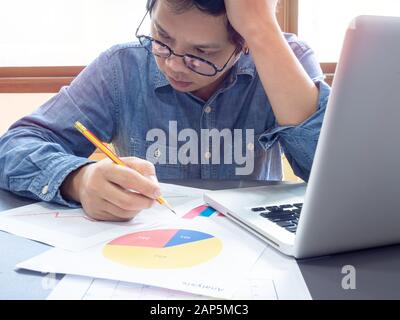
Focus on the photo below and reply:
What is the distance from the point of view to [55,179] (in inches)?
27.5

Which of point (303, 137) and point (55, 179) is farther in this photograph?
point (303, 137)

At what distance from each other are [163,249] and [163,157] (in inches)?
21.8

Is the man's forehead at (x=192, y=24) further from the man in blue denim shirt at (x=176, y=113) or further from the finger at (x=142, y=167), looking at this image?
the finger at (x=142, y=167)

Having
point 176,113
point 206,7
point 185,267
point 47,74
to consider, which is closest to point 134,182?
point 185,267

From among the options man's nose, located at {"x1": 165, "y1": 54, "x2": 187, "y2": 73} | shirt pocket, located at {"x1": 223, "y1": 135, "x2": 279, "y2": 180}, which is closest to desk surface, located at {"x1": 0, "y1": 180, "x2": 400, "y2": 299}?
man's nose, located at {"x1": 165, "y1": 54, "x2": 187, "y2": 73}

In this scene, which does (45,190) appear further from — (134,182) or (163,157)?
(163,157)

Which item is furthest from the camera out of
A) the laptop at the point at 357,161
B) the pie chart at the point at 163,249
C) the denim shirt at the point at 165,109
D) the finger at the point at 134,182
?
the denim shirt at the point at 165,109

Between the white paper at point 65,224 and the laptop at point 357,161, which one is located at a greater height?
the laptop at point 357,161

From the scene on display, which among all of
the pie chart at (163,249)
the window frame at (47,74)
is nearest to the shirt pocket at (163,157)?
the pie chart at (163,249)

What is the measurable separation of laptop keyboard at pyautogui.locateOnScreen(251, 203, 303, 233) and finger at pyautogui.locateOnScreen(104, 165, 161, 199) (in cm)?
14

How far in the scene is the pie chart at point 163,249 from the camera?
1.57 ft

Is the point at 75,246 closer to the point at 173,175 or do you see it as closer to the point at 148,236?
the point at 148,236

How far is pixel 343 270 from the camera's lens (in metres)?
0.47

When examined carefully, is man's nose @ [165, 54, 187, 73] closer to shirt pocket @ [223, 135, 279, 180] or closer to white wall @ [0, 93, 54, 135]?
shirt pocket @ [223, 135, 279, 180]
